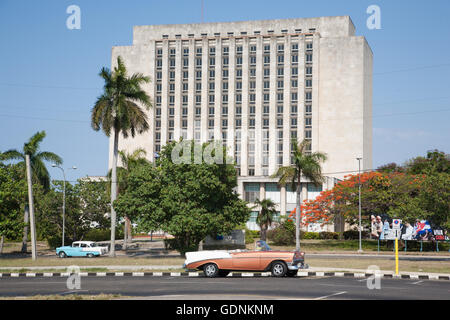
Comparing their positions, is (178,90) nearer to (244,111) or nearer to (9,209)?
(244,111)

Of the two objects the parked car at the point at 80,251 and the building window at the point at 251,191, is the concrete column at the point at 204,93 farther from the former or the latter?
the parked car at the point at 80,251

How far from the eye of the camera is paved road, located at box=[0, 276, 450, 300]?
16422mm

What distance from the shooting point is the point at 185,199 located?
43.8 meters

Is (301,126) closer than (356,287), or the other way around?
(356,287)

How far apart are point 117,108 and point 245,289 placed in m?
28.9

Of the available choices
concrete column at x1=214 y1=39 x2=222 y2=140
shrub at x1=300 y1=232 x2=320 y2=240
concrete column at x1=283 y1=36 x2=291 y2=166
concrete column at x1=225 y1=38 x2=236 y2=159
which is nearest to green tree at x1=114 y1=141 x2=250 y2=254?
shrub at x1=300 y1=232 x2=320 y2=240

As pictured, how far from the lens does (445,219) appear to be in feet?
128

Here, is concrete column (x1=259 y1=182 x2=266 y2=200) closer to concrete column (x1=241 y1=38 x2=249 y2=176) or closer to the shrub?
concrete column (x1=241 y1=38 x2=249 y2=176)

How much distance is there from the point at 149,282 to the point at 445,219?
25224 mm

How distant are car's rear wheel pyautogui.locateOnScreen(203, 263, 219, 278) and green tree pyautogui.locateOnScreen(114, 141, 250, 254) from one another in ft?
59.0

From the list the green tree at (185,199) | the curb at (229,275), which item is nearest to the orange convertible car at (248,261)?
the curb at (229,275)
